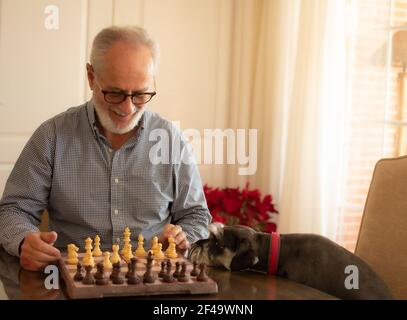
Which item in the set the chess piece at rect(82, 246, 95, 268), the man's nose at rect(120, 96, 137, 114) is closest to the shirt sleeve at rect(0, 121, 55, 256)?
the man's nose at rect(120, 96, 137, 114)

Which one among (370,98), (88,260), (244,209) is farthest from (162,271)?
→ (244,209)

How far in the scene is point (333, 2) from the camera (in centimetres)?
308

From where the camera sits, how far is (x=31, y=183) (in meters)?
2.03

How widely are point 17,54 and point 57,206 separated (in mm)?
1589

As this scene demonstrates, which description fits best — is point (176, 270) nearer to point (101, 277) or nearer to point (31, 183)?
point (101, 277)

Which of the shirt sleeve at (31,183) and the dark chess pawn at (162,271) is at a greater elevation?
the shirt sleeve at (31,183)

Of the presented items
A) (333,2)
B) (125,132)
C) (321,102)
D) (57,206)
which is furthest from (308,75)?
(57,206)

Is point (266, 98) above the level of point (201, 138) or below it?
above

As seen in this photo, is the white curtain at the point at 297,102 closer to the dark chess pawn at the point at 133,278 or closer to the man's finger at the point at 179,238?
the man's finger at the point at 179,238

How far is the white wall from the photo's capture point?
11.1ft

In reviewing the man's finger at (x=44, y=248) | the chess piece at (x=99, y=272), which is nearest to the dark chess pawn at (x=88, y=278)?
the chess piece at (x=99, y=272)

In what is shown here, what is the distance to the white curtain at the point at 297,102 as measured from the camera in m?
3.12

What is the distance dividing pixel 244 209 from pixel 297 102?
0.68 metres
